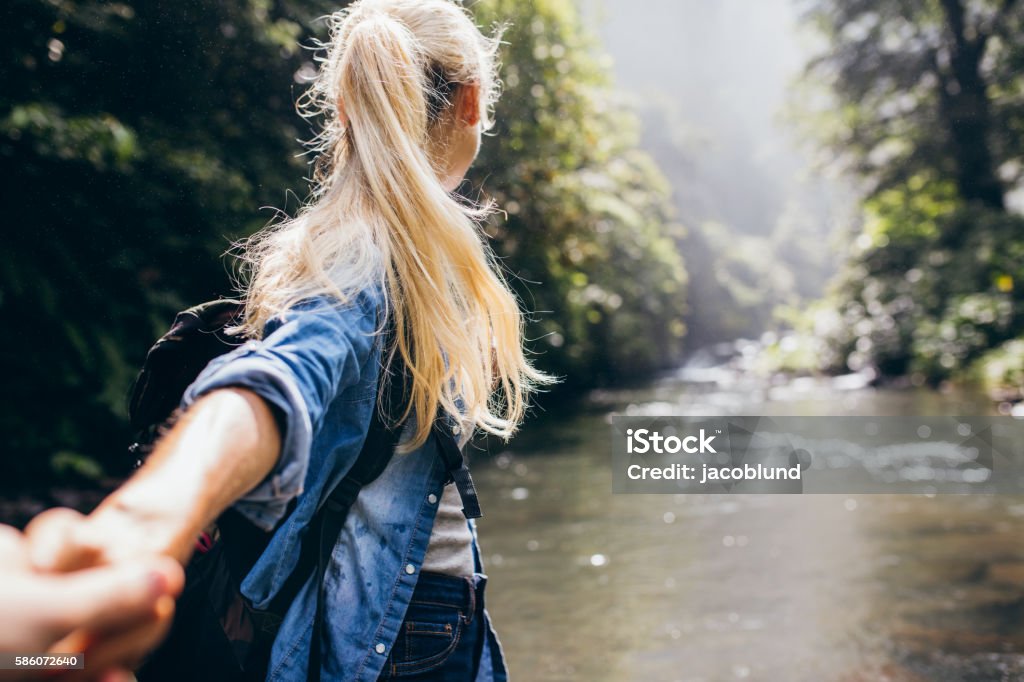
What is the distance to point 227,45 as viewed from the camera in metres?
7.45

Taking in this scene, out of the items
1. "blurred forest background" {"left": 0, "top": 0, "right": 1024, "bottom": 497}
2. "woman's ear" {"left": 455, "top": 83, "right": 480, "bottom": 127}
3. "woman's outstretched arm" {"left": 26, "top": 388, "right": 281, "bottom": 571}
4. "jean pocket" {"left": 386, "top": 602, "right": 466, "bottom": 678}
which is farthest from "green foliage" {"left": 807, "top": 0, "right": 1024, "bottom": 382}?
"woman's outstretched arm" {"left": 26, "top": 388, "right": 281, "bottom": 571}

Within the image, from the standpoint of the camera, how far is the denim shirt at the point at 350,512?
1.03 meters

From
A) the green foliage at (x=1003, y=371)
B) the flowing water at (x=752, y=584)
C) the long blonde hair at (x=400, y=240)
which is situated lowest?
the green foliage at (x=1003, y=371)

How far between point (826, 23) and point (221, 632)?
72.0ft

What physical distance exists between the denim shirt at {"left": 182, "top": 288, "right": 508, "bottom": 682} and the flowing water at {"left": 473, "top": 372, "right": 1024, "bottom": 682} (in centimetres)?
268

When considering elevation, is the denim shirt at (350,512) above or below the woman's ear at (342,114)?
below

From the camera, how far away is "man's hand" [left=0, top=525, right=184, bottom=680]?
1.82 feet

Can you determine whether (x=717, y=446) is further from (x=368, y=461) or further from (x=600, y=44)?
(x=368, y=461)

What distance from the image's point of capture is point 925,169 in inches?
759

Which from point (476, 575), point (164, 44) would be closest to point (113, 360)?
point (164, 44)

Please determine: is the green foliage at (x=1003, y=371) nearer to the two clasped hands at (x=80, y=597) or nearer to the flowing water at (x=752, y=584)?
the flowing water at (x=752, y=584)

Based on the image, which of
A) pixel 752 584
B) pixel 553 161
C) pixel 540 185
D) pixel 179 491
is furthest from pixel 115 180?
pixel 553 161

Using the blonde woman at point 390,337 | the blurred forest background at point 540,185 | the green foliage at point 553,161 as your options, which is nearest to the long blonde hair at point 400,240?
the blonde woman at point 390,337

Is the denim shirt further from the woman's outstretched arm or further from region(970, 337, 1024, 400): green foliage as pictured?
region(970, 337, 1024, 400): green foliage
